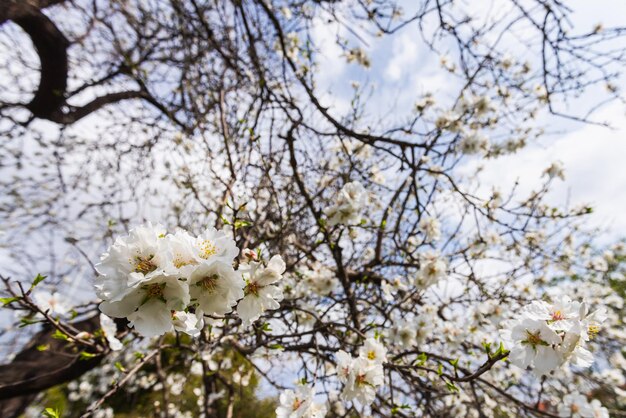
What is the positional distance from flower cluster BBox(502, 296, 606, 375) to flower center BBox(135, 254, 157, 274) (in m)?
1.20

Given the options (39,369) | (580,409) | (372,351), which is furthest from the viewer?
(39,369)

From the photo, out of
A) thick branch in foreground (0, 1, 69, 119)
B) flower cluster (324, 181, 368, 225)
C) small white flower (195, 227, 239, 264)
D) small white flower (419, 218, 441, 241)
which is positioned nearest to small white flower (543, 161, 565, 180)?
small white flower (419, 218, 441, 241)

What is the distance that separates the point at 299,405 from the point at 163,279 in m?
1.14

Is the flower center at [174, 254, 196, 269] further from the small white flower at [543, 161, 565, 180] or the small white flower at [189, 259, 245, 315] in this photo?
the small white flower at [543, 161, 565, 180]

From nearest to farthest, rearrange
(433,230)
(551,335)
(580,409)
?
(551,335)
(580,409)
(433,230)

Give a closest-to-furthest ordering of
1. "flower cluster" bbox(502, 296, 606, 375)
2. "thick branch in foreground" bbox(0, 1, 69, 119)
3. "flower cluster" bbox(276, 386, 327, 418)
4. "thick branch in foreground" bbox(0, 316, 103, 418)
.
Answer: "flower cluster" bbox(502, 296, 606, 375) → "flower cluster" bbox(276, 386, 327, 418) → "thick branch in foreground" bbox(0, 316, 103, 418) → "thick branch in foreground" bbox(0, 1, 69, 119)

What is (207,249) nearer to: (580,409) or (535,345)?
(535,345)

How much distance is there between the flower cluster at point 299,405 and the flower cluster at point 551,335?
35.4 inches

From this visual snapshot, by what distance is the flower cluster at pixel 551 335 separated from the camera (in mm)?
1100

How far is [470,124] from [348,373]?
10.3 ft

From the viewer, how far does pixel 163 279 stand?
83cm

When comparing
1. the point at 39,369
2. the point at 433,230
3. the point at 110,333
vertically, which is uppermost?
the point at 433,230

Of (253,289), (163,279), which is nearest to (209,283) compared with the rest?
(163,279)

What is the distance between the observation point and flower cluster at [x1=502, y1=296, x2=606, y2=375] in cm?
110
